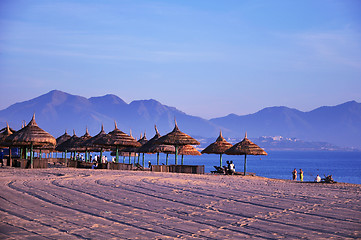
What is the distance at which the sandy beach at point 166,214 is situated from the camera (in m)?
8.02

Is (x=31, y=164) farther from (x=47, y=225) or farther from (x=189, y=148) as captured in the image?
(x=47, y=225)

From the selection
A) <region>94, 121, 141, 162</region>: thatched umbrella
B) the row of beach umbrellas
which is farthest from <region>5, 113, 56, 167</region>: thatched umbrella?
<region>94, 121, 141, 162</region>: thatched umbrella

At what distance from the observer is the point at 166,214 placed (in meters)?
9.85

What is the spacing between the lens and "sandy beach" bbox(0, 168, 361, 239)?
26.3 ft

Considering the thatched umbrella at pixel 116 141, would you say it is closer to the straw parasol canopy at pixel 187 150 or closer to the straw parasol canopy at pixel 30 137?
the straw parasol canopy at pixel 30 137

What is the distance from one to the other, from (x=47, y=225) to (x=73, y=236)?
949mm

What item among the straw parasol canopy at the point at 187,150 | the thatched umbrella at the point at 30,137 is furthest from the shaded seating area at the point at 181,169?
the straw parasol canopy at the point at 187,150

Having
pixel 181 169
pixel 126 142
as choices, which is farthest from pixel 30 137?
pixel 181 169

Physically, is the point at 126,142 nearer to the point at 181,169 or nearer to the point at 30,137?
the point at 181,169

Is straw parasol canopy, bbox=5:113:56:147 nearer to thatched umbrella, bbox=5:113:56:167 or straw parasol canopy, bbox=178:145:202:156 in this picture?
thatched umbrella, bbox=5:113:56:167

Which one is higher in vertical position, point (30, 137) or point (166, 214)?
point (30, 137)

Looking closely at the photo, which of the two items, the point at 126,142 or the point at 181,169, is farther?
the point at 126,142

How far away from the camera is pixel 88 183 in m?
16.0

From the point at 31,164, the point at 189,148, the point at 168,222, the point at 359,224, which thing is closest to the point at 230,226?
the point at 168,222
